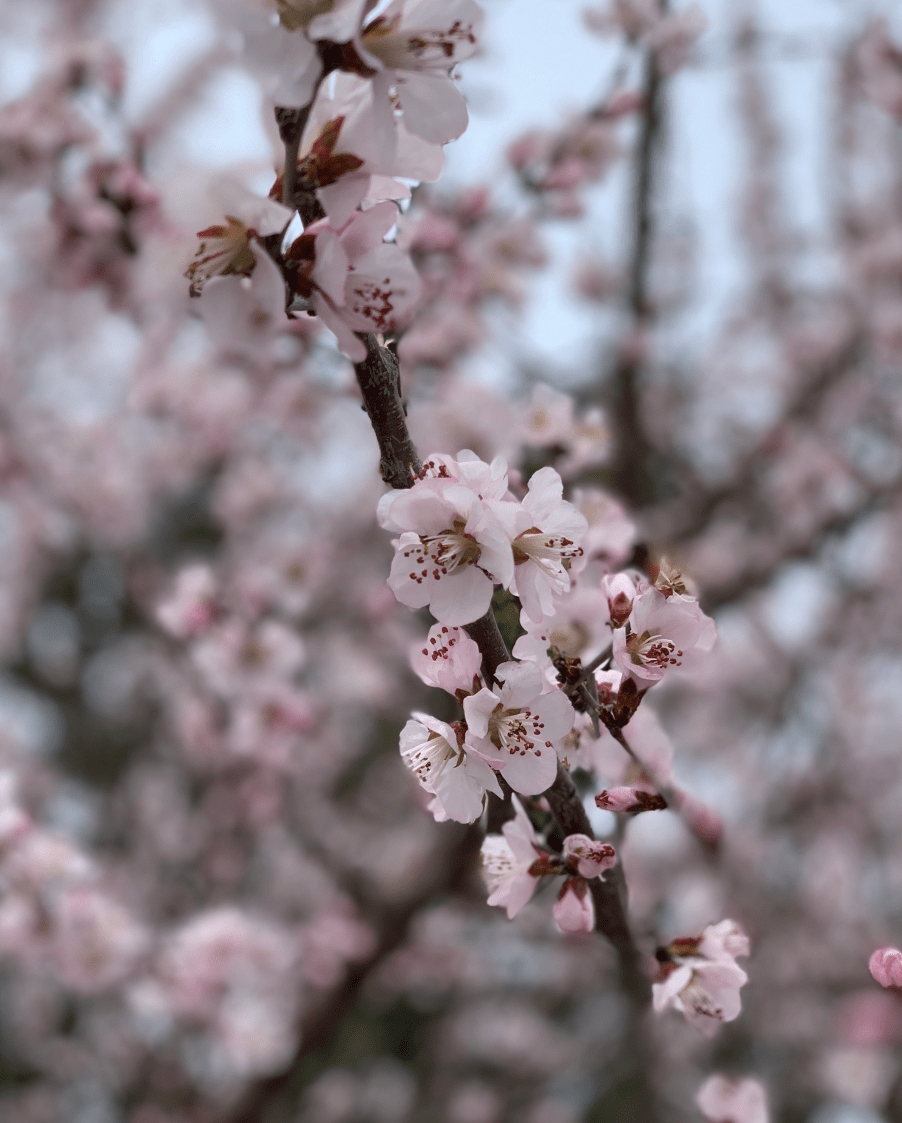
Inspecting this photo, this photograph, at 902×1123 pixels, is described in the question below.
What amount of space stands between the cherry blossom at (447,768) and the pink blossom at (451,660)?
0.14 ft

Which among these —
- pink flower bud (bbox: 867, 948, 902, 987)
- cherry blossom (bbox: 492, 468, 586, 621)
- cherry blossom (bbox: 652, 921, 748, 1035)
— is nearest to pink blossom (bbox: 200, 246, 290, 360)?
cherry blossom (bbox: 492, 468, 586, 621)

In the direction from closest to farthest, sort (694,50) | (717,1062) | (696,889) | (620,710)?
(620,710), (694,50), (717,1062), (696,889)

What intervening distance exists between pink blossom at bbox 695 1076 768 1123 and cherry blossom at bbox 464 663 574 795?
29.1 inches

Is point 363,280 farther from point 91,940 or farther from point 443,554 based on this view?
Answer: point 91,940

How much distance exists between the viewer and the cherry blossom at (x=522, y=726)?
32.1 inches

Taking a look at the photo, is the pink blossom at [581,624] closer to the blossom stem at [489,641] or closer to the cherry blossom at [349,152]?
the blossom stem at [489,641]

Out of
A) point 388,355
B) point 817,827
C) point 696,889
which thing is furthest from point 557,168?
point 696,889

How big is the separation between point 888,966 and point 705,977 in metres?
0.21

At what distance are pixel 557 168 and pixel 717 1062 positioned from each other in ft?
14.2

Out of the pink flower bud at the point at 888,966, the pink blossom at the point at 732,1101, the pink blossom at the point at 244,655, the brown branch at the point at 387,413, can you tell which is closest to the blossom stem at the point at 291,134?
the brown branch at the point at 387,413

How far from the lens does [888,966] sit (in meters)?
0.95

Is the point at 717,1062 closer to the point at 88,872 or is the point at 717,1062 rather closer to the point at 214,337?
the point at 88,872

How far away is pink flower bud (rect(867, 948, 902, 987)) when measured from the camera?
0.94 meters

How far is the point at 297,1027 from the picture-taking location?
3.31 meters
